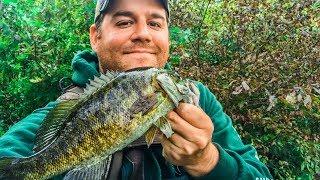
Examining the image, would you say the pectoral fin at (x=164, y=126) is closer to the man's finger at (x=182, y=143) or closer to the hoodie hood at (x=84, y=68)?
the man's finger at (x=182, y=143)

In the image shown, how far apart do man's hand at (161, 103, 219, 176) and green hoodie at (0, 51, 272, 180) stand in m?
0.27

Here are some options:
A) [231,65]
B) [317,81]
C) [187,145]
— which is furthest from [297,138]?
[187,145]

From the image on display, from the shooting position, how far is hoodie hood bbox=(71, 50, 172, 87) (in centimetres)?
348

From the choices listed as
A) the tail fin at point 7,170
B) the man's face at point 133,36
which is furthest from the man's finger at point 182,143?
the man's face at point 133,36

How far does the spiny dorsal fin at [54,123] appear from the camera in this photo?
2621mm

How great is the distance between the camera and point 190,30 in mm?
7051

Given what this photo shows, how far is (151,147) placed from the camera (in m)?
3.19

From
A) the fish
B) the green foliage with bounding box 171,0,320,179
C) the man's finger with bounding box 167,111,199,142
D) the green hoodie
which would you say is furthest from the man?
the green foliage with bounding box 171,0,320,179

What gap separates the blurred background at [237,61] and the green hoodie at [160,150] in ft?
8.86

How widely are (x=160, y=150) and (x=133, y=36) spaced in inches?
31.1

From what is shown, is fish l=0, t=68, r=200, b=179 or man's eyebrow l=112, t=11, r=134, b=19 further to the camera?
man's eyebrow l=112, t=11, r=134, b=19

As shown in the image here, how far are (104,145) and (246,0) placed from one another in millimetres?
4939

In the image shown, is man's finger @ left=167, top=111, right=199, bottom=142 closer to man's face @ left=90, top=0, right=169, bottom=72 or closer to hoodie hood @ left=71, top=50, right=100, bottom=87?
man's face @ left=90, top=0, right=169, bottom=72

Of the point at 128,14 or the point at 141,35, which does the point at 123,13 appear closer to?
the point at 128,14
